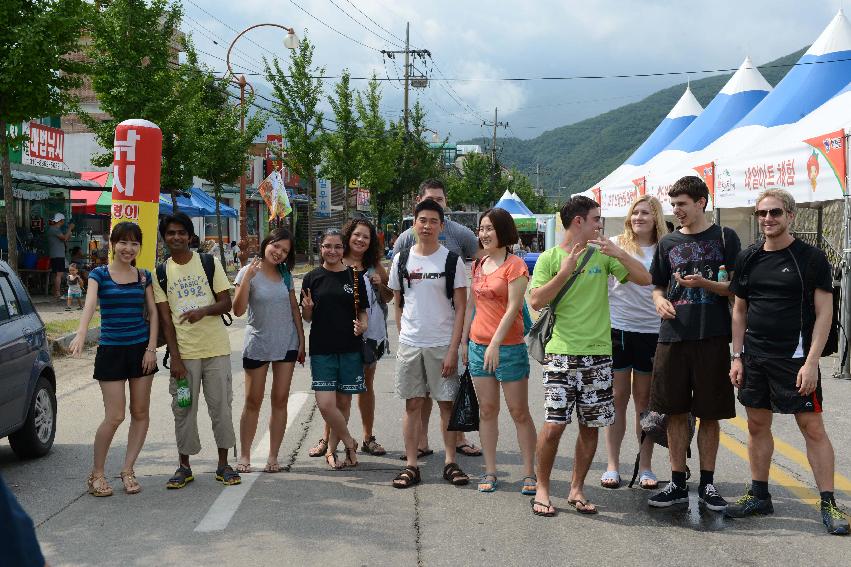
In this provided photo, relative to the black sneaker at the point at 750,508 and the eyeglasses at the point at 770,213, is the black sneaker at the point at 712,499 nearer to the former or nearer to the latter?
the black sneaker at the point at 750,508

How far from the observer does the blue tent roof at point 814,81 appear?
13453 mm

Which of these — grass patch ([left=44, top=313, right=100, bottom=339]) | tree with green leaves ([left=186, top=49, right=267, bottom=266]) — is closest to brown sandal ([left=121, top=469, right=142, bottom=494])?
grass patch ([left=44, top=313, right=100, bottom=339])

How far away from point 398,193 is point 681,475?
52.2m

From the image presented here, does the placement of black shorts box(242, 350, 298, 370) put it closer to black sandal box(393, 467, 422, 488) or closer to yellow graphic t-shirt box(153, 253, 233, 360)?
yellow graphic t-shirt box(153, 253, 233, 360)

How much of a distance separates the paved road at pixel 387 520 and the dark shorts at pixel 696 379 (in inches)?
22.9

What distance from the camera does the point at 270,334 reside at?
6078mm

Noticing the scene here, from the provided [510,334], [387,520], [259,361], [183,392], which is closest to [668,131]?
[510,334]

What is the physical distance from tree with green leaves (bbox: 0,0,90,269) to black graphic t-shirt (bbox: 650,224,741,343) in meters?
10.3

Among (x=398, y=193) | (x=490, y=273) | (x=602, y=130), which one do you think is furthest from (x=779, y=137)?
(x=602, y=130)

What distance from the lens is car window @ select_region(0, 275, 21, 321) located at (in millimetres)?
6637

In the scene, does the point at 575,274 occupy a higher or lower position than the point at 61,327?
higher

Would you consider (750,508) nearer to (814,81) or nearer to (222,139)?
(814,81)

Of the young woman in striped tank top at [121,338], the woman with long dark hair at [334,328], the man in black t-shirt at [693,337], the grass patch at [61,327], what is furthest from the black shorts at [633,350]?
the grass patch at [61,327]

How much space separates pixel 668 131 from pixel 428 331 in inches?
747
